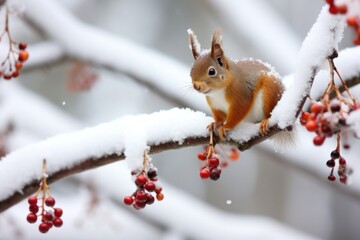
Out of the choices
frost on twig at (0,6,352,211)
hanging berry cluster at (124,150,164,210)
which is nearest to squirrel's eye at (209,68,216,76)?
frost on twig at (0,6,352,211)

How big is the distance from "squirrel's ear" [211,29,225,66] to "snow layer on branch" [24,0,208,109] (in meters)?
1.26

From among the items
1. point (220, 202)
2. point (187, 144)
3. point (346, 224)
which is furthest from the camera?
point (220, 202)

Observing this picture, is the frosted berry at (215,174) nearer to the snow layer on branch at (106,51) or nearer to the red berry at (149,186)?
the red berry at (149,186)

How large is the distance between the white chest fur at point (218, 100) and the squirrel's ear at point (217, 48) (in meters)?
0.12

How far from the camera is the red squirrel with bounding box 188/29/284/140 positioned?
80.4 inches

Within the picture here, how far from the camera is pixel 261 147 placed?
3.62m

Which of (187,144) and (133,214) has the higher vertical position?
(133,214)

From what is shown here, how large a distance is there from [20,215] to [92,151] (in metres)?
2.80

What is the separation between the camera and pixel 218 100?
222 centimetres

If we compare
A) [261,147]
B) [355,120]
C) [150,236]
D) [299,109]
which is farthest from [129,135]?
[150,236]

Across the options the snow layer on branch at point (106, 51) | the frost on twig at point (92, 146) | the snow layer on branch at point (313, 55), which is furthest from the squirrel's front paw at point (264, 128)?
the snow layer on branch at point (106, 51)

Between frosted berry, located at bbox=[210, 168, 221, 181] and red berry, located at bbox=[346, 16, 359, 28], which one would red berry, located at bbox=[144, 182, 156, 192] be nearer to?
frosted berry, located at bbox=[210, 168, 221, 181]

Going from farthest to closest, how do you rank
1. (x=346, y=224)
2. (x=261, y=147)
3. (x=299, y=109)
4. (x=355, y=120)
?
(x=346, y=224) → (x=261, y=147) → (x=299, y=109) → (x=355, y=120)

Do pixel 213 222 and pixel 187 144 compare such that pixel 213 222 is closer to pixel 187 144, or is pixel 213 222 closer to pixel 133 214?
pixel 133 214
